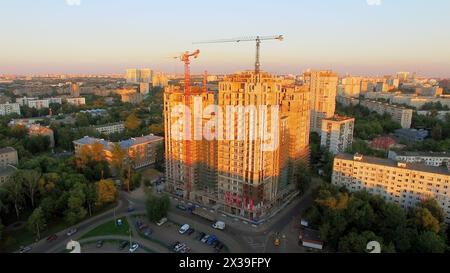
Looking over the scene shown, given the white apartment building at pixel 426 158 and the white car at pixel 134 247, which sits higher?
the white apartment building at pixel 426 158

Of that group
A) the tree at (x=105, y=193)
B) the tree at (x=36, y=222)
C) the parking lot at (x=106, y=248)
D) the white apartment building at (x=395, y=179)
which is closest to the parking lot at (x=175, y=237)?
the parking lot at (x=106, y=248)

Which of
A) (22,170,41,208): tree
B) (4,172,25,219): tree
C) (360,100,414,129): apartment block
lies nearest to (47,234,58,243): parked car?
(4,172,25,219): tree

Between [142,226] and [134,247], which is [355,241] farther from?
[142,226]

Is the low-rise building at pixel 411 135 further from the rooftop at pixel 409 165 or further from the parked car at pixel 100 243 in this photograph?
the parked car at pixel 100 243

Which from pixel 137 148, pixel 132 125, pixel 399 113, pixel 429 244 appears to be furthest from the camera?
pixel 399 113

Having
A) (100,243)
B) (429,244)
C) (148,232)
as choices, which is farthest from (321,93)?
(100,243)
